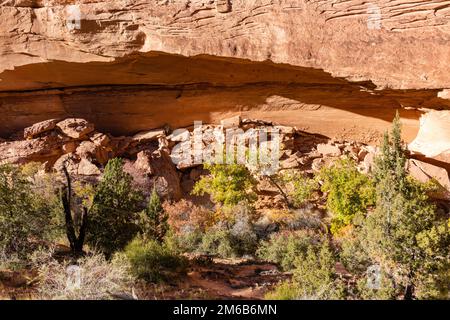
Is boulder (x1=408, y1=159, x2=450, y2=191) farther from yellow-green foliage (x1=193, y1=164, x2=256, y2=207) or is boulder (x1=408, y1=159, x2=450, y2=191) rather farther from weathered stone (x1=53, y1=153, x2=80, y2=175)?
weathered stone (x1=53, y1=153, x2=80, y2=175)

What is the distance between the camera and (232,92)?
17.6 meters

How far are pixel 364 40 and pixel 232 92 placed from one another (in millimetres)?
5758

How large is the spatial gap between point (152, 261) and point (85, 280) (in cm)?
205

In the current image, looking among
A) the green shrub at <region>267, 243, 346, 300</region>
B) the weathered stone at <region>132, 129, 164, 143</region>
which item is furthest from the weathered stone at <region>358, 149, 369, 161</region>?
the green shrub at <region>267, 243, 346, 300</region>

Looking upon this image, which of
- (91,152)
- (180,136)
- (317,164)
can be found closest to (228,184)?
(180,136)

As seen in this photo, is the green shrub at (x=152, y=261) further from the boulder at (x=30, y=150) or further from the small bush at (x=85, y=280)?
the boulder at (x=30, y=150)

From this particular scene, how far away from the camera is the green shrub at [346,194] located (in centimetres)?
1530

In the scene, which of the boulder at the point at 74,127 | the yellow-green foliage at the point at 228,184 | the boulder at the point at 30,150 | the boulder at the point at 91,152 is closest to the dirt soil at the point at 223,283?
the yellow-green foliage at the point at 228,184

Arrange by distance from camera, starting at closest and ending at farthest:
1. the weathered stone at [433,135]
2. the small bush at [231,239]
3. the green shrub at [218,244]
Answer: the green shrub at [218,244] < the small bush at [231,239] < the weathered stone at [433,135]

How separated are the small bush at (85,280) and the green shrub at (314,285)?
310 centimetres

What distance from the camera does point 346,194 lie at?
15.6 meters
